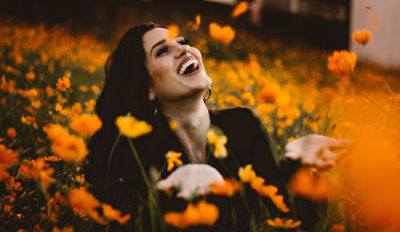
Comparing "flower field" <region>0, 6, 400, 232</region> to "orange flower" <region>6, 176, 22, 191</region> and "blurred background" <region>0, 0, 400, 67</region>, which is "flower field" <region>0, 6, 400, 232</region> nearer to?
"orange flower" <region>6, 176, 22, 191</region>

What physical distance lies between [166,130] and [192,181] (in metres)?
0.38

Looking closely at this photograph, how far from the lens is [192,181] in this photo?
26.4 inches

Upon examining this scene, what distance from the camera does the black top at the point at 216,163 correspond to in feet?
2.91

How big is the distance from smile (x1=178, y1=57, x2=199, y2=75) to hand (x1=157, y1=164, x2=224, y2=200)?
354 millimetres

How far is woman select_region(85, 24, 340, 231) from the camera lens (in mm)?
904

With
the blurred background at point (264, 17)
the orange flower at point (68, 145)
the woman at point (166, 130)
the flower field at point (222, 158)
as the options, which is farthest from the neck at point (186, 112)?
the blurred background at point (264, 17)

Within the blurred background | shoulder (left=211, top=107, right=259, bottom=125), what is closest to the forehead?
shoulder (left=211, top=107, right=259, bottom=125)

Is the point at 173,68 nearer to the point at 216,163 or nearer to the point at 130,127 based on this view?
the point at 216,163

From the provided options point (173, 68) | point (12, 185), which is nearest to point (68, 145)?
point (173, 68)

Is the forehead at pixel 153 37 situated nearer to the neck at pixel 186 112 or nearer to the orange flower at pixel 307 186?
the neck at pixel 186 112

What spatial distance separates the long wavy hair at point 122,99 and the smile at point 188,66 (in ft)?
0.48

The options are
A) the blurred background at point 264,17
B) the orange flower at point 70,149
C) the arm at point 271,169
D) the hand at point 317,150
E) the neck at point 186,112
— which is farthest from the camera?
the blurred background at point 264,17

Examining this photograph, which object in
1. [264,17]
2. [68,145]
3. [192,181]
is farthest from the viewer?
[264,17]

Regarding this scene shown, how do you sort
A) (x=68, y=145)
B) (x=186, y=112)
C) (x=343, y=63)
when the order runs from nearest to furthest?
(x=68, y=145) → (x=343, y=63) → (x=186, y=112)
